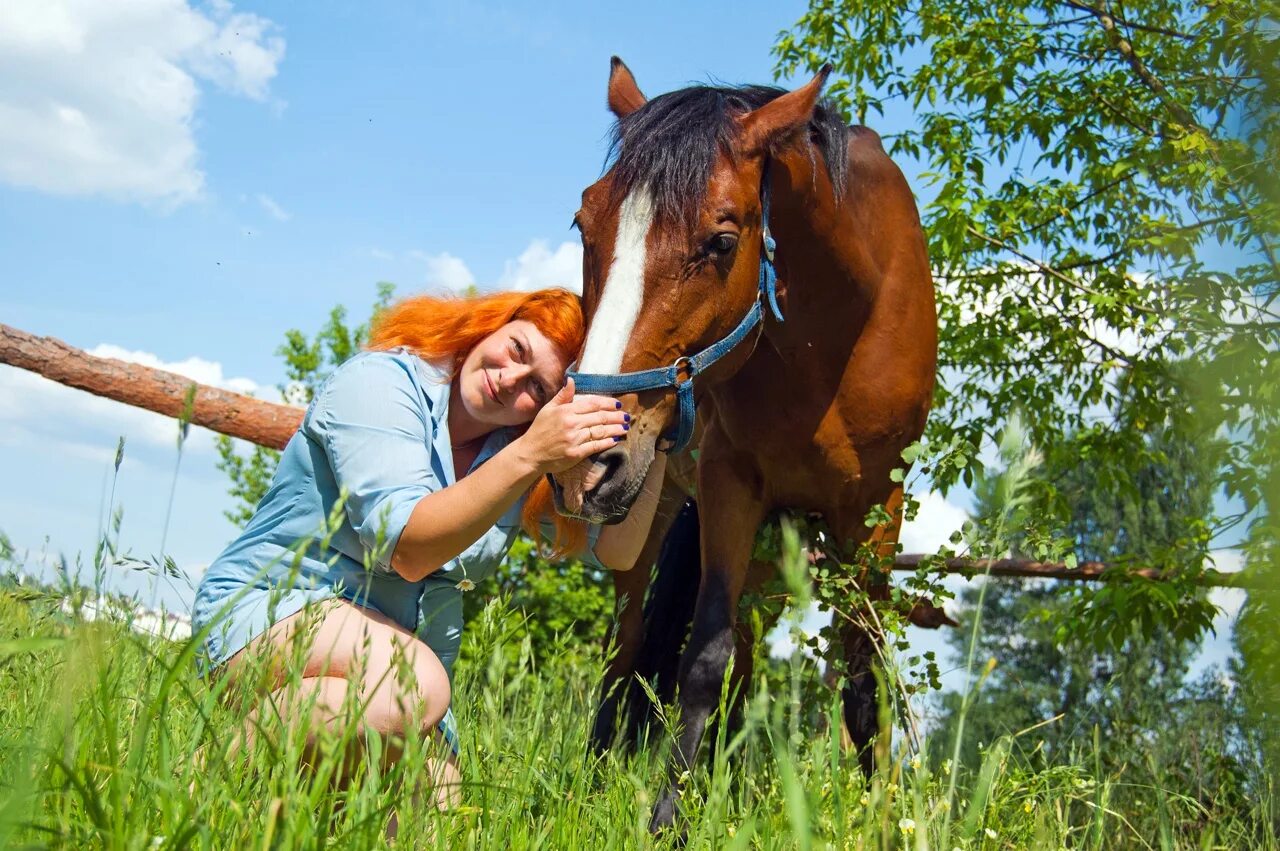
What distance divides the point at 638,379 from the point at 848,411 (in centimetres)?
104

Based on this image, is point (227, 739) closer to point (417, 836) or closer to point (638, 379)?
point (417, 836)

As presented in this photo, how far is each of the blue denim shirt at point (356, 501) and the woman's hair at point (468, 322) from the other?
0.09 metres

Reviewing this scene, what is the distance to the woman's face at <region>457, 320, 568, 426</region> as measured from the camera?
2654mm

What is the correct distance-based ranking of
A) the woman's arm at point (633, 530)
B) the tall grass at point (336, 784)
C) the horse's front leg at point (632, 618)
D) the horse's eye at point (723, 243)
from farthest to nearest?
the horse's front leg at point (632, 618) → the woman's arm at point (633, 530) → the horse's eye at point (723, 243) → the tall grass at point (336, 784)

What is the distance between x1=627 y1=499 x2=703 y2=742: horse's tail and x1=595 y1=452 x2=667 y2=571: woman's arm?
0.85 meters

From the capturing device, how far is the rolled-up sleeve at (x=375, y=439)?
89.4 inches

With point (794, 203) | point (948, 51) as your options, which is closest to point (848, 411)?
point (794, 203)

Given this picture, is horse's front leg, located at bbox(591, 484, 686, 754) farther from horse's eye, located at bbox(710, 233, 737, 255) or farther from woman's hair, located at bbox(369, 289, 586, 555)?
horse's eye, located at bbox(710, 233, 737, 255)

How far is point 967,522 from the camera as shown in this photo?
2.54m

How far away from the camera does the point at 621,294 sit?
246 centimetres

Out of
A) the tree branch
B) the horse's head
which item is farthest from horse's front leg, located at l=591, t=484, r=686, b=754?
the tree branch

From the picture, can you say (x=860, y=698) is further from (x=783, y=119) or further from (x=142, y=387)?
(x=142, y=387)

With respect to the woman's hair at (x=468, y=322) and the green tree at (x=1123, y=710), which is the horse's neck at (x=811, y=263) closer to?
the woman's hair at (x=468, y=322)

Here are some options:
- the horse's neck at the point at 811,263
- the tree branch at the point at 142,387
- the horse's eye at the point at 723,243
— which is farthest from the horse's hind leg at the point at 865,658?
the tree branch at the point at 142,387
